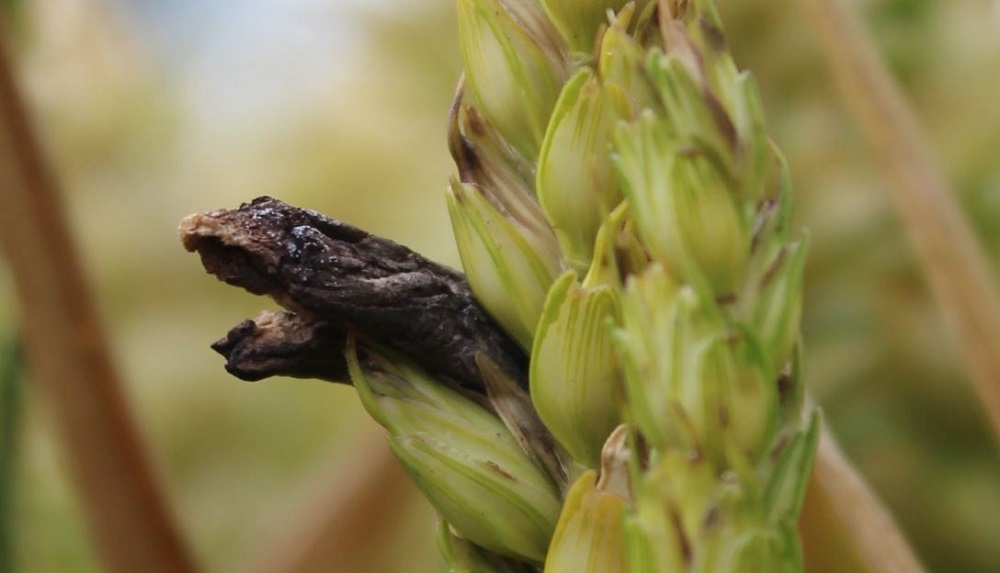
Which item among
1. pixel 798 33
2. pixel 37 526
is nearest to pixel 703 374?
pixel 798 33

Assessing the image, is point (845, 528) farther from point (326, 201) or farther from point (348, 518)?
point (326, 201)

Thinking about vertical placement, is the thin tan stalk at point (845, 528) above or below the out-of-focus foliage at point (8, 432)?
below

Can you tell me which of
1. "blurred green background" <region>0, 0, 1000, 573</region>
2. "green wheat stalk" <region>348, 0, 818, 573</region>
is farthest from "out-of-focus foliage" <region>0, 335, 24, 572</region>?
"green wheat stalk" <region>348, 0, 818, 573</region>

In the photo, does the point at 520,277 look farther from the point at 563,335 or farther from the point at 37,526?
the point at 37,526

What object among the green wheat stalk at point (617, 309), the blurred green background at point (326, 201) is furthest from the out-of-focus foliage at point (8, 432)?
the green wheat stalk at point (617, 309)

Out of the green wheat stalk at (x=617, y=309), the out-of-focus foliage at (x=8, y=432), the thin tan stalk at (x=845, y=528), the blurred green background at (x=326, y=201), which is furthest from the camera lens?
the blurred green background at (x=326, y=201)

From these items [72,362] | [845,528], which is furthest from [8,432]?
[845,528]

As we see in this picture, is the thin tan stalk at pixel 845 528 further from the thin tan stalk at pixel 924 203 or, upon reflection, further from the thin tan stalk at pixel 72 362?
the thin tan stalk at pixel 72 362

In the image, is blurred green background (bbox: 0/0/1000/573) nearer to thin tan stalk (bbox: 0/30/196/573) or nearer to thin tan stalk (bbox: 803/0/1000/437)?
thin tan stalk (bbox: 0/30/196/573)
